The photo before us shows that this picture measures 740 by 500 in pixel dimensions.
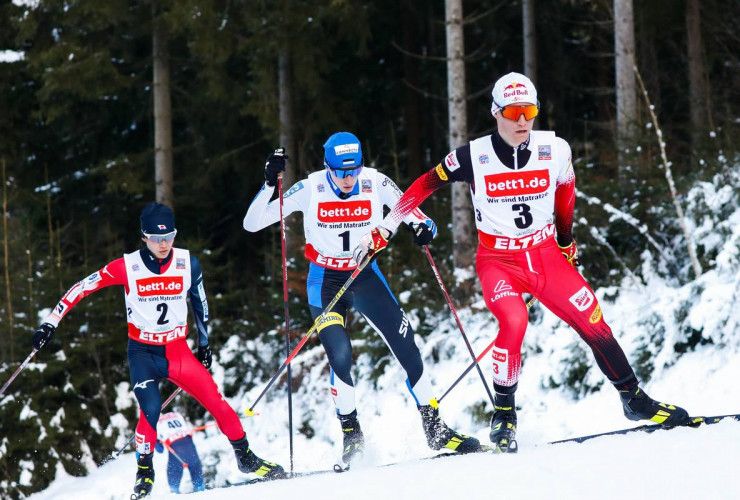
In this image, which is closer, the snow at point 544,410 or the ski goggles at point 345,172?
the snow at point 544,410

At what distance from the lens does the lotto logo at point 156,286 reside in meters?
6.94

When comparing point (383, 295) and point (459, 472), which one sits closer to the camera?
point (459, 472)

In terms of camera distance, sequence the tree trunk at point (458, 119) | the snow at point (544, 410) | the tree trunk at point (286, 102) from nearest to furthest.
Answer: the snow at point (544, 410)
the tree trunk at point (458, 119)
the tree trunk at point (286, 102)

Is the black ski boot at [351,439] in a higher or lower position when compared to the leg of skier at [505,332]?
lower

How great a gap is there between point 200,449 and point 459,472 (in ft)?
25.9

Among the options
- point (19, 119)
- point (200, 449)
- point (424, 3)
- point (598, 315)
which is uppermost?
point (424, 3)

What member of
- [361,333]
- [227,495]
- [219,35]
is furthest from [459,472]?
[219,35]

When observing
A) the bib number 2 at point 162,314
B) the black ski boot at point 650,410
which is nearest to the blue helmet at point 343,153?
the bib number 2 at point 162,314

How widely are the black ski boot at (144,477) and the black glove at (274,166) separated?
2271 mm

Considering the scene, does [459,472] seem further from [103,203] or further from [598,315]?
[103,203]

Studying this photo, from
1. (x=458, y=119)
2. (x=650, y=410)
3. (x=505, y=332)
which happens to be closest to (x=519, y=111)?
(x=505, y=332)

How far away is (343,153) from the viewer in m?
6.47

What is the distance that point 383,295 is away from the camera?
671 cm

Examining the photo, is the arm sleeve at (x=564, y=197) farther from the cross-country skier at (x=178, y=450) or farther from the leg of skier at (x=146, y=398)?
the cross-country skier at (x=178, y=450)
